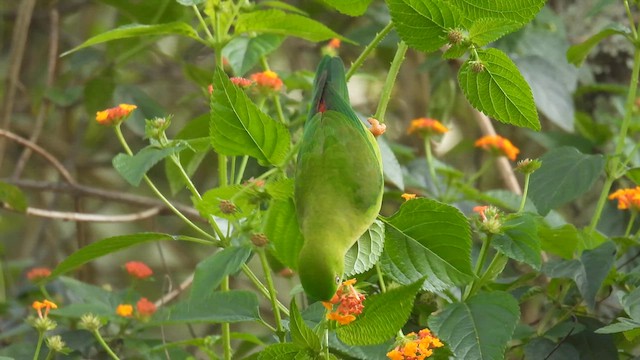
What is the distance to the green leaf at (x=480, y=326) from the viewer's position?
961 millimetres

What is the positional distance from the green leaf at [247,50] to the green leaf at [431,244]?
1.35ft

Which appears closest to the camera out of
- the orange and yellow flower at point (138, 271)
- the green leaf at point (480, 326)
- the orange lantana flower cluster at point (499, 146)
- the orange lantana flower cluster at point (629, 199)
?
the green leaf at point (480, 326)

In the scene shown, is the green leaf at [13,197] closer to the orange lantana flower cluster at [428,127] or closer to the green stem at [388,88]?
the orange lantana flower cluster at [428,127]

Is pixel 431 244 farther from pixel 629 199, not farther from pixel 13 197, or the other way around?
pixel 13 197

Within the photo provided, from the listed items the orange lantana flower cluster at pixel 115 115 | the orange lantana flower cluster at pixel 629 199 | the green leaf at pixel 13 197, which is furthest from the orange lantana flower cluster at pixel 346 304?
the green leaf at pixel 13 197

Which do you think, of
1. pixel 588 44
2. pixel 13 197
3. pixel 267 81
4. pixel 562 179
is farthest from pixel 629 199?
pixel 13 197

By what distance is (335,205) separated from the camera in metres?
0.77

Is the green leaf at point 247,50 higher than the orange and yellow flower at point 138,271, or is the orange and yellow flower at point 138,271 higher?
the green leaf at point 247,50

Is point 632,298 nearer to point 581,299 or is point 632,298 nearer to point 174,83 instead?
point 581,299

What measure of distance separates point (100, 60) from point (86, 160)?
0.40 metres

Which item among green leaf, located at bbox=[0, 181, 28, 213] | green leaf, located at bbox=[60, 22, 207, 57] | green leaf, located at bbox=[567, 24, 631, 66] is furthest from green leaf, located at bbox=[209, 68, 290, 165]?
green leaf, located at bbox=[0, 181, 28, 213]

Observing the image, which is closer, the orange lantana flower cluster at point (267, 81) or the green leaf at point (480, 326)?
the green leaf at point (480, 326)

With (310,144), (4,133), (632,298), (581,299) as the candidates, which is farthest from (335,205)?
(4,133)

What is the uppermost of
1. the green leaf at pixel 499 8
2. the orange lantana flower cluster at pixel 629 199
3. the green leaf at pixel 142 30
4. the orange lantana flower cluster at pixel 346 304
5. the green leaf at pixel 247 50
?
the green leaf at pixel 499 8
